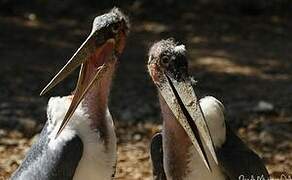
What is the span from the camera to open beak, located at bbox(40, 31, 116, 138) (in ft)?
14.7

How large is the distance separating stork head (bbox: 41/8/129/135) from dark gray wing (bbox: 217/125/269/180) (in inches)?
33.8

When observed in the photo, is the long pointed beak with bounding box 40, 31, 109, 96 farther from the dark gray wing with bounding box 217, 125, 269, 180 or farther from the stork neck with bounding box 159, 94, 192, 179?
the dark gray wing with bounding box 217, 125, 269, 180

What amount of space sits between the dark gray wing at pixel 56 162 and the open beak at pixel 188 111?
→ 1.98ft

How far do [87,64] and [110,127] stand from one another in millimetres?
416

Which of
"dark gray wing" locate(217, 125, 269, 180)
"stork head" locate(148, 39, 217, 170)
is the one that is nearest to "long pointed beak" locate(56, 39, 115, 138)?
"stork head" locate(148, 39, 217, 170)

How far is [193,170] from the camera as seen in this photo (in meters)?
4.51

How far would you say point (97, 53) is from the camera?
4582 millimetres

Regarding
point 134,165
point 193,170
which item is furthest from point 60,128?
point 134,165

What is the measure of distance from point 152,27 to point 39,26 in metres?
1.75

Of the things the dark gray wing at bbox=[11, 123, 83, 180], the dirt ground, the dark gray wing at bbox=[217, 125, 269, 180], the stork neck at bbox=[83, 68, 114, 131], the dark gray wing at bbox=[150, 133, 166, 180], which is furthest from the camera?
the dirt ground

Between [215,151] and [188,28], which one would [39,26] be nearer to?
[188,28]

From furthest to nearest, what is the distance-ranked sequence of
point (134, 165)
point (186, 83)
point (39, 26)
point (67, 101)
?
point (39, 26), point (134, 165), point (67, 101), point (186, 83)

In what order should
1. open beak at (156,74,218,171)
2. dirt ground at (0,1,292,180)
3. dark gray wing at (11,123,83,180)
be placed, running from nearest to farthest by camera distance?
open beak at (156,74,218,171), dark gray wing at (11,123,83,180), dirt ground at (0,1,292,180)

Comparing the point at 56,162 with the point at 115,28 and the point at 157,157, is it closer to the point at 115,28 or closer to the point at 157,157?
the point at 157,157
